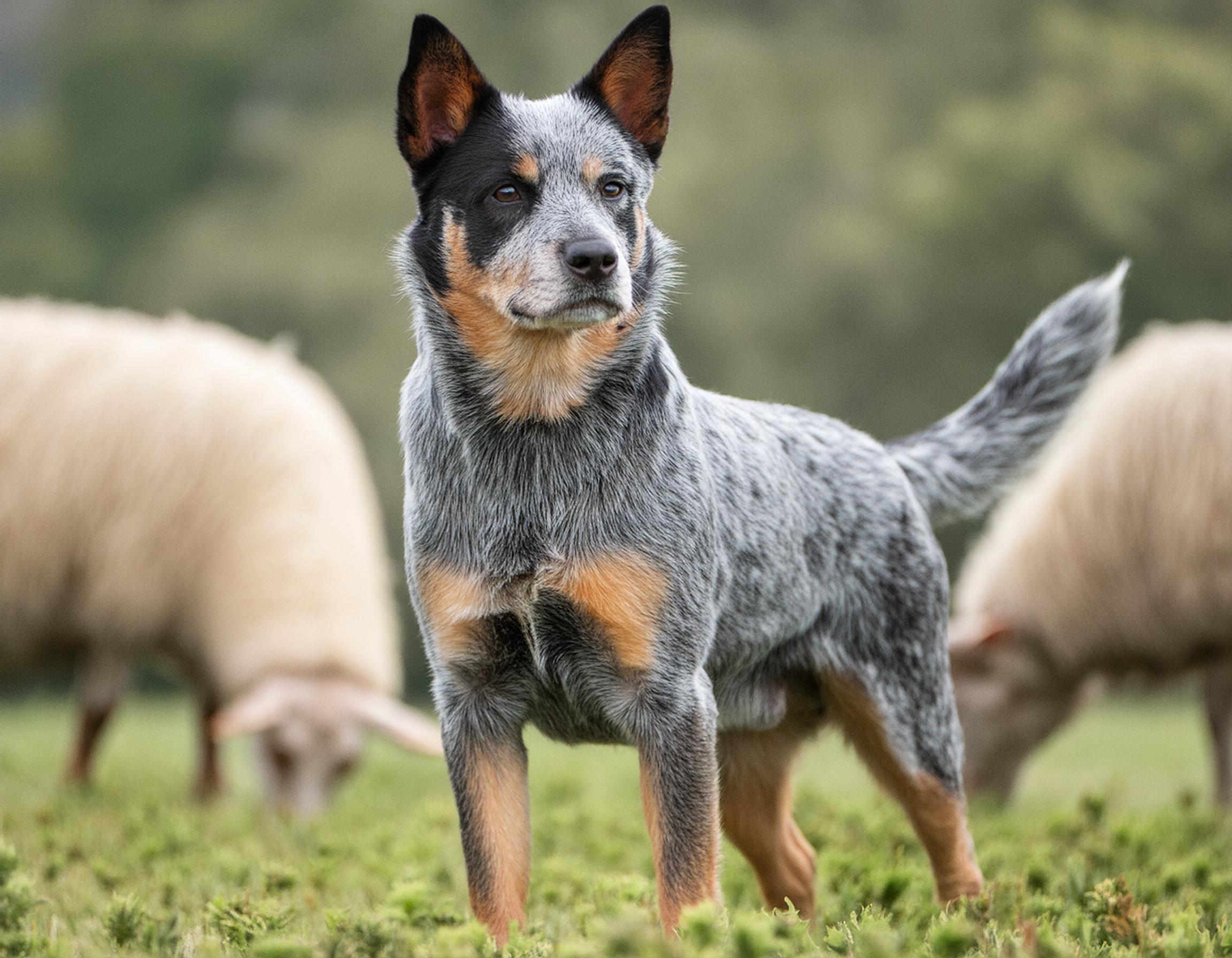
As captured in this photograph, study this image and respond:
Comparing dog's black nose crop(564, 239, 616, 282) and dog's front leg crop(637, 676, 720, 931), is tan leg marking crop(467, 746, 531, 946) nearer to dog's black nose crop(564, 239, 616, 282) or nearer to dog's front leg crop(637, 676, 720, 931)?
dog's front leg crop(637, 676, 720, 931)

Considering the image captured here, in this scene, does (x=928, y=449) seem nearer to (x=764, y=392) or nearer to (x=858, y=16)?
(x=764, y=392)

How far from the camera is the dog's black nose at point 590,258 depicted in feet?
10.9

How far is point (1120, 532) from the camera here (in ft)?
25.7

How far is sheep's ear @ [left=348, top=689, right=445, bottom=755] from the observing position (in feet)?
24.3

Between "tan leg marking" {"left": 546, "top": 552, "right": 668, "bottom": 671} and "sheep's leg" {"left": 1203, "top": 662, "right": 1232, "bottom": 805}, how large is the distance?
5.71 meters

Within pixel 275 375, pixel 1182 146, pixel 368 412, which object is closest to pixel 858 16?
pixel 1182 146

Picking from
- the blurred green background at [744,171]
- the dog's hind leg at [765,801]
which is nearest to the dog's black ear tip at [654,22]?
the dog's hind leg at [765,801]

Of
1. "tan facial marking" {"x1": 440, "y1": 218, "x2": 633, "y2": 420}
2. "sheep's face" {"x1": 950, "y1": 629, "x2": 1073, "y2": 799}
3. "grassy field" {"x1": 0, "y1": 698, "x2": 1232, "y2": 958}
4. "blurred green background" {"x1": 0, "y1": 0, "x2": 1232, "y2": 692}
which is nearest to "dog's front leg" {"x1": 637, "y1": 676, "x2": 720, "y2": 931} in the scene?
"grassy field" {"x1": 0, "y1": 698, "x2": 1232, "y2": 958}

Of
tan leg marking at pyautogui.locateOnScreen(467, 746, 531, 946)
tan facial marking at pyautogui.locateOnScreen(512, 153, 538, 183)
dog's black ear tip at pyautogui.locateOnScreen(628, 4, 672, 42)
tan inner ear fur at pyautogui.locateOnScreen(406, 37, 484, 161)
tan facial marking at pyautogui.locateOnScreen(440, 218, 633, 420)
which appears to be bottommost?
tan leg marking at pyautogui.locateOnScreen(467, 746, 531, 946)

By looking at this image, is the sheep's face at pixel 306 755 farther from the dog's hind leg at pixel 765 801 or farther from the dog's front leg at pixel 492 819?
the dog's front leg at pixel 492 819

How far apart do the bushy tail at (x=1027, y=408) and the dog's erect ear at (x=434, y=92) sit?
208cm

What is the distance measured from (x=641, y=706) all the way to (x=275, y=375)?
5.94m

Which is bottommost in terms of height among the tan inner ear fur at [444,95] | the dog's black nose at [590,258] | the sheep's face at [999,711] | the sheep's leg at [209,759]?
the sheep's leg at [209,759]

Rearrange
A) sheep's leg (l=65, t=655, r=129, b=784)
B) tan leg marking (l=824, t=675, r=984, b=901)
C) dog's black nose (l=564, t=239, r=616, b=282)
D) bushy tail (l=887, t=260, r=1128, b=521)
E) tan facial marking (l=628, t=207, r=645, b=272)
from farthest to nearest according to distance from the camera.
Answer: sheep's leg (l=65, t=655, r=129, b=784), bushy tail (l=887, t=260, r=1128, b=521), tan leg marking (l=824, t=675, r=984, b=901), tan facial marking (l=628, t=207, r=645, b=272), dog's black nose (l=564, t=239, r=616, b=282)
